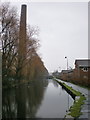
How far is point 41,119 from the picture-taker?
12188 mm

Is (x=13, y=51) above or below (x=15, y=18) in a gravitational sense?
below

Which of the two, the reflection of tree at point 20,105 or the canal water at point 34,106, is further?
the reflection of tree at point 20,105

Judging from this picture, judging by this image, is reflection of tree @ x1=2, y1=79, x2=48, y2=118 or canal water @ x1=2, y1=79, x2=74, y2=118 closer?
canal water @ x1=2, y1=79, x2=74, y2=118

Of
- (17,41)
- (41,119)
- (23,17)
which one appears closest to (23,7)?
(23,17)

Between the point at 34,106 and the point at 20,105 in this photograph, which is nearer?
the point at 34,106

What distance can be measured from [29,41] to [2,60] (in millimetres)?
7967

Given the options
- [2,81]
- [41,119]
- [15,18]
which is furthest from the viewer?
[2,81]

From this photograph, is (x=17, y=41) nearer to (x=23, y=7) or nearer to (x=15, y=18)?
(x=15, y=18)

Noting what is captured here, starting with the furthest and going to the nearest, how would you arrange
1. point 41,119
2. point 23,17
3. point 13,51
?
1. point 23,17
2. point 13,51
3. point 41,119

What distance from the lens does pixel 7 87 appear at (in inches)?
1548

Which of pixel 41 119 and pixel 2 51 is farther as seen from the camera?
pixel 2 51

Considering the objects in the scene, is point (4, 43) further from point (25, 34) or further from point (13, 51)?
point (25, 34)

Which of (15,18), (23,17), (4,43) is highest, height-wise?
(23,17)

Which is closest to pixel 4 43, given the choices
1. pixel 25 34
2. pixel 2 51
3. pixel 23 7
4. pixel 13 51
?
pixel 2 51
